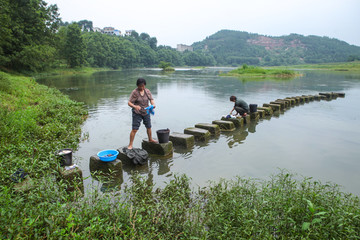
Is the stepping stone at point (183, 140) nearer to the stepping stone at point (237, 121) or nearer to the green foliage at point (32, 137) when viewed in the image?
the stepping stone at point (237, 121)

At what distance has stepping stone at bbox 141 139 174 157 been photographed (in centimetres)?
619

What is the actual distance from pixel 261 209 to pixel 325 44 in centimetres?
18575

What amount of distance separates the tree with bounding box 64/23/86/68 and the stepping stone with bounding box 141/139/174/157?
176 ft

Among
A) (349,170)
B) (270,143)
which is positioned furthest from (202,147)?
(349,170)

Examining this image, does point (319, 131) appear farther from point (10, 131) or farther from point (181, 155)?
point (10, 131)

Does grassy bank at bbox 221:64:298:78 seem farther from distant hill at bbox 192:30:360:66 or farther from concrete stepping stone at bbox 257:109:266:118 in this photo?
distant hill at bbox 192:30:360:66

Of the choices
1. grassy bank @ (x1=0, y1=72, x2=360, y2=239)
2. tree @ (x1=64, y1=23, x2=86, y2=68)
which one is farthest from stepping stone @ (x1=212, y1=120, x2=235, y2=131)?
tree @ (x1=64, y1=23, x2=86, y2=68)

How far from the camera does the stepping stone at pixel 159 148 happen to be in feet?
20.3

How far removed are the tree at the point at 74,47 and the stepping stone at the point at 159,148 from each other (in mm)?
53673

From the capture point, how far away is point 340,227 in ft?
9.59

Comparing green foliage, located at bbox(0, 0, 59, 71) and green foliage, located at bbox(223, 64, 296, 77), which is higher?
green foliage, located at bbox(0, 0, 59, 71)

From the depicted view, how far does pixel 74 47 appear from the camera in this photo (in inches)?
2076

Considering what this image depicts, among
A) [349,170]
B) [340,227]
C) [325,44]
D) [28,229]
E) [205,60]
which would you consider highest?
[325,44]

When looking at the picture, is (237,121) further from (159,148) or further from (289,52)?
(289,52)
